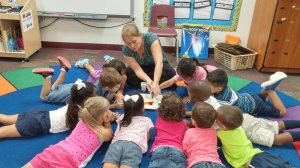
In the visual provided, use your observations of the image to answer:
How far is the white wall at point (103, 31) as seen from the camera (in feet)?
13.7

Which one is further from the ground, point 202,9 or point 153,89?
point 202,9

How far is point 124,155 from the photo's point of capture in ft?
5.68

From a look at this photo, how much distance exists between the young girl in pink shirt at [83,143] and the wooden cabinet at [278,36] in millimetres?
2699

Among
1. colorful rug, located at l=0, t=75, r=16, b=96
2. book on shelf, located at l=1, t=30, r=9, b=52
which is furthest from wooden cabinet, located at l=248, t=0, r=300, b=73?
book on shelf, located at l=1, t=30, r=9, b=52

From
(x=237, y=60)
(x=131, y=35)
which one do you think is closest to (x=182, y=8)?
(x=237, y=60)

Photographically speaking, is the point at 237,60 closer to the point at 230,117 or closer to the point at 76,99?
the point at 230,117

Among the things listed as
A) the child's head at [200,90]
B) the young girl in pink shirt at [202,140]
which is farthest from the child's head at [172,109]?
the child's head at [200,90]

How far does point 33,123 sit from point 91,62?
1961mm

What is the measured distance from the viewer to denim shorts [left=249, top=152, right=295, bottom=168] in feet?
5.63

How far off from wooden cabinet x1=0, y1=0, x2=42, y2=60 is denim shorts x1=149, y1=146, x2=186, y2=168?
2811 mm

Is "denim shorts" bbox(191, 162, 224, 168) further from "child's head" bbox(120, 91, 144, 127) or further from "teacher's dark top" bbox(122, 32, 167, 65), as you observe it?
"teacher's dark top" bbox(122, 32, 167, 65)

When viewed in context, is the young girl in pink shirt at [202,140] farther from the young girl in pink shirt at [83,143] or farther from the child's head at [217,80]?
the young girl in pink shirt at [83,143]

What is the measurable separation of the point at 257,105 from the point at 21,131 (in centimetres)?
198

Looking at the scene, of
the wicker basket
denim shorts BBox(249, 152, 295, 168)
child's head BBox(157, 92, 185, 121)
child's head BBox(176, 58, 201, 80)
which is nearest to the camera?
denim shorts BBox(249, 152, 295, 168)
